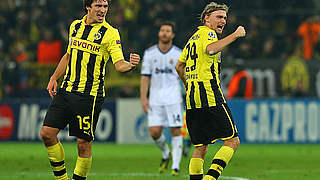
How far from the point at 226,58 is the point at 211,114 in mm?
→ 12416

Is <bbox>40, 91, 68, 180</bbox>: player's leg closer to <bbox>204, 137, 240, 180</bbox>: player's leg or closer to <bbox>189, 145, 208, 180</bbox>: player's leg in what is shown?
<bbox>189, 145, 208, 180</bbox>: player's leg

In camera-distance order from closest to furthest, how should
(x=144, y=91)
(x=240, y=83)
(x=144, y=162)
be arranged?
(x=144, y=91) < (x=144, y=162) < (x=240, y=83)

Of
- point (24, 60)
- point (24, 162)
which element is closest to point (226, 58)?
point (24, 60)

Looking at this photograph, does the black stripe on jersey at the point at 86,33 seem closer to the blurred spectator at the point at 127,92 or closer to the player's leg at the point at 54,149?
the player's leg at the point at 54,149

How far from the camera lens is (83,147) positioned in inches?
343

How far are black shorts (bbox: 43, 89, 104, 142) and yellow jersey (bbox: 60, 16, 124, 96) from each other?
9 cm

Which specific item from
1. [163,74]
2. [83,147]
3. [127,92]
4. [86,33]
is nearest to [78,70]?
[86,33]

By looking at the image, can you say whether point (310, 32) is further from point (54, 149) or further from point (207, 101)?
point (54, 149)

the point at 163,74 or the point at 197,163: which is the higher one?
the point at 163,74

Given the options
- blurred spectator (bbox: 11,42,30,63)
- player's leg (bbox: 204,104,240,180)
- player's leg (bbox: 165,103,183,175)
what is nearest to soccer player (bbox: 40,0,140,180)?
player's leg (bbox: 204,104,240,180)

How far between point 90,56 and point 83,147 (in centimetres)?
104

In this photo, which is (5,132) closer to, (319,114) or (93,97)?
(319,114)

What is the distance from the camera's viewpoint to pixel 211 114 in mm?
8367

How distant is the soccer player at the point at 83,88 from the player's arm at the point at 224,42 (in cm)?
105
